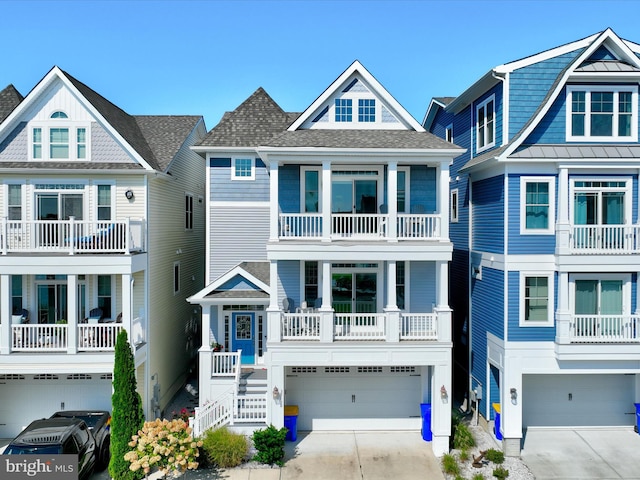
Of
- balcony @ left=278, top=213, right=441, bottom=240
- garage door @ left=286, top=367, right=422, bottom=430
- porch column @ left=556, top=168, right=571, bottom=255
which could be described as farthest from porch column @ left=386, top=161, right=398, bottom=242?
porch column @ left=556, top=168, right=571, bottom=255

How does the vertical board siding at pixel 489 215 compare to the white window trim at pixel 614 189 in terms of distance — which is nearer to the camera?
the white window trim at pixel 614 189

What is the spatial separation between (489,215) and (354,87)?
6.09 m

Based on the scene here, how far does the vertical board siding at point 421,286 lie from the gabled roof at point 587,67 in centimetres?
402

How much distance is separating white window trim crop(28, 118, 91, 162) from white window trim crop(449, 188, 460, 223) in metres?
13.5

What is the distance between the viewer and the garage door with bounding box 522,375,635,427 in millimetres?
15195

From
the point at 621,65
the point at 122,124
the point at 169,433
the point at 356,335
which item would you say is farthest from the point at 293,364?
the point at 621,65

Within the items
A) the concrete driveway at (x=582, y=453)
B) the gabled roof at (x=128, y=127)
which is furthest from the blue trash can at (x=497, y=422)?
the gabled roof at (x=128, y=127)

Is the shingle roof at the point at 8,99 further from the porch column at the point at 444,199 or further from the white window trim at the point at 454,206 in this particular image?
the white window trim at the point at 454,206

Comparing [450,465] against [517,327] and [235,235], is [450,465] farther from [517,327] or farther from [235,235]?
[235,235]

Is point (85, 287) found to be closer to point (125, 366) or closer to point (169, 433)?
point (125, 366)

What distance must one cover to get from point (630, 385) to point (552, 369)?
12.3 ft

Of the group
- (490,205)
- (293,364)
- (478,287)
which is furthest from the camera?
(478,287)

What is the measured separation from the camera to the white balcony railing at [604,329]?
1354 cm

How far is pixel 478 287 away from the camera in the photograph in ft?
52.8
